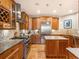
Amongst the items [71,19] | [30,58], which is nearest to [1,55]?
[30,58]

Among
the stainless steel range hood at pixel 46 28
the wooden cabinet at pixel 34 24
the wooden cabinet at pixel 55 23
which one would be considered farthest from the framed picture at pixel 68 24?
the wooden cabinet at pixel 34 24

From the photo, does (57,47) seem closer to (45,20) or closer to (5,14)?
(5,14)

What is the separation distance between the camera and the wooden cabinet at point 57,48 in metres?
6.16

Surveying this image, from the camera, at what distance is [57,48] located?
20.3 feet

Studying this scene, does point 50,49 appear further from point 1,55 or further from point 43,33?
point 43,33

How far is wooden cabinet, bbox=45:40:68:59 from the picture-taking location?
616 centimetres

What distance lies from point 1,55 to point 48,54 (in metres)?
4.09

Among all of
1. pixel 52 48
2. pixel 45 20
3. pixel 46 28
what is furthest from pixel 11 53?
pixel 45 20

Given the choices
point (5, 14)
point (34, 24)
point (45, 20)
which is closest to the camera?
point (5, 14)

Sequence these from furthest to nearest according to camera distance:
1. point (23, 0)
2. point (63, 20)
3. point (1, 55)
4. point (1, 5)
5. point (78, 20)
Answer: point (63, 20)
point (78, 20)
point (23, 0)
point (1, 5)
point (1, 55)

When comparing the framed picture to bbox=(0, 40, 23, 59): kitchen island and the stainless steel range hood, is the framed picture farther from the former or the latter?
bbox=(0, 40, 23, 59): kitchen island

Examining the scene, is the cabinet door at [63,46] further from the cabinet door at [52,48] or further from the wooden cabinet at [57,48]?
the cabinet door at [52,48]

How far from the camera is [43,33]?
12.2 meters

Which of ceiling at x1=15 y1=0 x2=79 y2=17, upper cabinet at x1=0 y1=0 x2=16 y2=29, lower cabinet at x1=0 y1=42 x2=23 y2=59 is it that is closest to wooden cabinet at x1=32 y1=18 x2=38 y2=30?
ceiling at x1=15 y1=0 x2=79 y2=17
